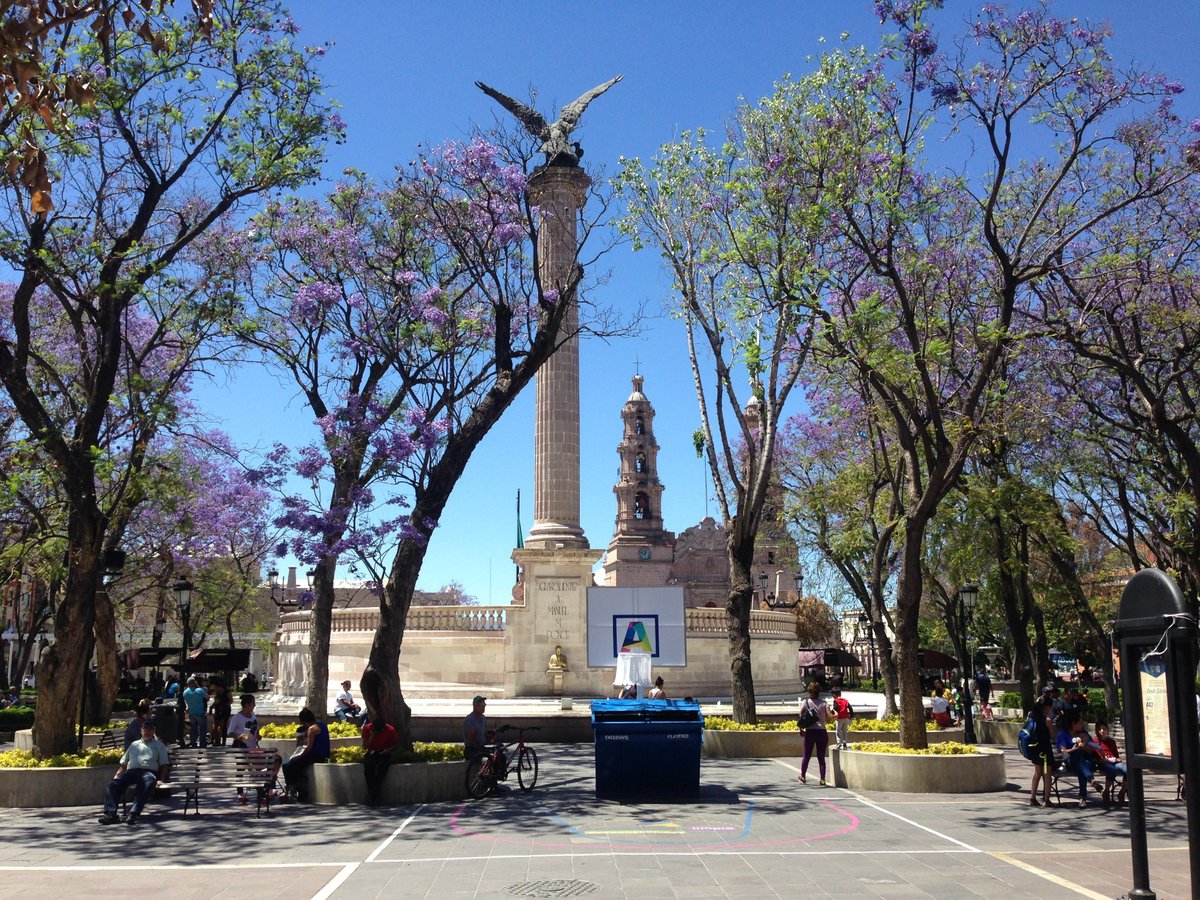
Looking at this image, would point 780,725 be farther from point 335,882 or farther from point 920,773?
point 335,882

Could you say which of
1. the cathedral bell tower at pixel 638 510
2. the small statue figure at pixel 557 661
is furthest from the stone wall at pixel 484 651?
the cathedral bell tower at pixel 638 510

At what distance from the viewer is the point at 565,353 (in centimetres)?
3919

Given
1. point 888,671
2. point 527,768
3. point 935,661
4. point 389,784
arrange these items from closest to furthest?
point 389,784 < point 527,768 < point 888,671 < point 935,661

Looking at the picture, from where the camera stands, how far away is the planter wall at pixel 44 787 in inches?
615

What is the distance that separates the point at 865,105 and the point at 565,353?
22.0 metres

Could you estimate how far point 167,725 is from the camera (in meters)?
24.2

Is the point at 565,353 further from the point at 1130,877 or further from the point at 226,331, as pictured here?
the point at 1130,877

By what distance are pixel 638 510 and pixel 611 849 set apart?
4034 inches

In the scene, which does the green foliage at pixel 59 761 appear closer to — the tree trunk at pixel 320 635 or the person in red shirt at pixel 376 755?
the person in red shirt at pixel 376 755

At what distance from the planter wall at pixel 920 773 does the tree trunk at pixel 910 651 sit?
65 cm

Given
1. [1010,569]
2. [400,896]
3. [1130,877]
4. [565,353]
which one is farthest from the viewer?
[565,353]

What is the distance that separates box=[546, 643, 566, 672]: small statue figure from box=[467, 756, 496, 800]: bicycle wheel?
19115 mm

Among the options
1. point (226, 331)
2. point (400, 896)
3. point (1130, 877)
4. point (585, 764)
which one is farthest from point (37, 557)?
point (1130, 877)

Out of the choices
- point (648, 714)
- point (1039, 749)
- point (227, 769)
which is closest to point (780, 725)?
point (648, 714)
